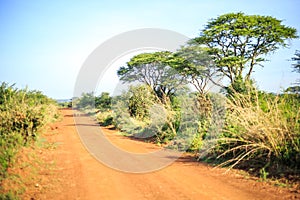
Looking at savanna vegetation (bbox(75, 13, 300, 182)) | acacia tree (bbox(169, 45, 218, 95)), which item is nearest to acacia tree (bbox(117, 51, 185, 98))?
savanna vegetation (bbox(75, 13, 300, 182))

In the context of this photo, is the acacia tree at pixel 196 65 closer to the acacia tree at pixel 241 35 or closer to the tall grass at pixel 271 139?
the acacia tree at pixel 241 35

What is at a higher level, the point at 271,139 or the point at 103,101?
the point at 103,101

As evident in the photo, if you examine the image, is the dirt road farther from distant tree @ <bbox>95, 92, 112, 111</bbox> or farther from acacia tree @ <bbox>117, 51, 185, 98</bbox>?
distant tree @ <bbox>95, 92, 112, 111</bbox>

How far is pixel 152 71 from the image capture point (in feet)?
99.5

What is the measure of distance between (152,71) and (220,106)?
2243 centimetres

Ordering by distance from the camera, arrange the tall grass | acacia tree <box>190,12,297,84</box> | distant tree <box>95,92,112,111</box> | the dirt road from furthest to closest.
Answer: distant tree <box>95,92,112,111</box> → acacia tree <box>190,12,297,84</box> → the tall grass → the dirt road

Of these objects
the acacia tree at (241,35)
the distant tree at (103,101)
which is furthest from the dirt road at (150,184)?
the distant tree at (103,101)

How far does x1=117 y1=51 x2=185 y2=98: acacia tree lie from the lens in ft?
92.5

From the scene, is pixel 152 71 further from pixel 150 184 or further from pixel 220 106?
pixel 150 184

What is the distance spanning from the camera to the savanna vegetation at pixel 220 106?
5.58 m

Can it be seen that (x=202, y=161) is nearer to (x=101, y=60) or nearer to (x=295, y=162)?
(x=295, y=162)

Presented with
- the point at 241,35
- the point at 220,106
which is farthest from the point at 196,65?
the point at 220,106

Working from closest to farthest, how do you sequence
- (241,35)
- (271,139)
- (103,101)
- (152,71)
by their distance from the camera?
(271,139), (241,35), (152,71), (103,101)

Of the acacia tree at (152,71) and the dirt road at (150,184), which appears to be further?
the acacia tree at (152,71)
